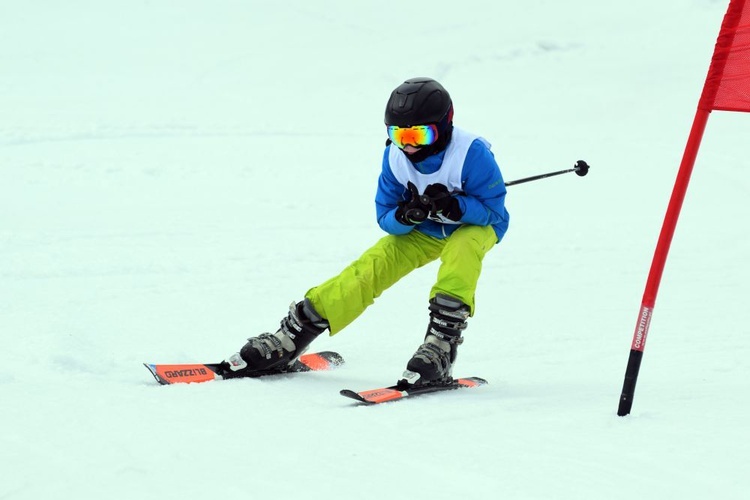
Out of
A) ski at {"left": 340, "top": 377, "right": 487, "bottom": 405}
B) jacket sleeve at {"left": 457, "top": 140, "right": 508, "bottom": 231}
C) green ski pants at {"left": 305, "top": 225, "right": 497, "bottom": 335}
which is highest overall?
jacket sleeve at {"left": 457, "top": 140, "right": 508, "bottom": 231}

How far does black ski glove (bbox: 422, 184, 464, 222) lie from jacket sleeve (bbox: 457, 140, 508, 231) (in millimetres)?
29

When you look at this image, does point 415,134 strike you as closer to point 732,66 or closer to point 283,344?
point 283,344

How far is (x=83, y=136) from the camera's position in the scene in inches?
400

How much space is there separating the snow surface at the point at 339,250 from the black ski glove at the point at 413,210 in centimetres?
88

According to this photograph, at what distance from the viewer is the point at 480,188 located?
15.0 feet

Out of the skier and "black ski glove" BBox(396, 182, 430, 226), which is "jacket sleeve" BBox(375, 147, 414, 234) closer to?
the skier

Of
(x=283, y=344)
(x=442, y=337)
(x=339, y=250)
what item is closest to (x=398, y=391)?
(x=442, y=337)

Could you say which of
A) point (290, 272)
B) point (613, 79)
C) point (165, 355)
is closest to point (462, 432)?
point (165, 355)

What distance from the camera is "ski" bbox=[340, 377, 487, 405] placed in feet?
12.3

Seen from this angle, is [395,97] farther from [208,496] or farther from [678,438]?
[208,496]

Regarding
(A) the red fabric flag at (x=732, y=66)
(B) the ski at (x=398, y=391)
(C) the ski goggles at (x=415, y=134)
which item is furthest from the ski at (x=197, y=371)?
(A) the red fabric flag at (x=732, y=66)

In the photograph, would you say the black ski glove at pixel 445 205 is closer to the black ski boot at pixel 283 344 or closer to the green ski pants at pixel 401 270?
the green ski pants at pixel 401 270

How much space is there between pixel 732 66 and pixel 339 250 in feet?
14.6

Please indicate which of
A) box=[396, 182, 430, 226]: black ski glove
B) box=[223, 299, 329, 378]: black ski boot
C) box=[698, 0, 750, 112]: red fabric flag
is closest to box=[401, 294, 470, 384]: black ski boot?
box=[396, 182, 430, 226]: black ski glove
